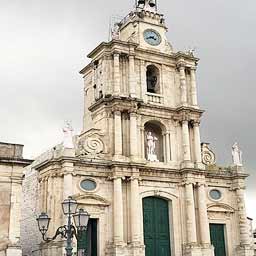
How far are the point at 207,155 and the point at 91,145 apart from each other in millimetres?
8832

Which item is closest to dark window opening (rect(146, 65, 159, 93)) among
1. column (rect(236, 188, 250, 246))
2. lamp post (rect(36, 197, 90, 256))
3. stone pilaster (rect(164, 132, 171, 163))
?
stone pilaster (rect(164, 132, 171, 163))

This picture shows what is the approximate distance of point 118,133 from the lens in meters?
30.8


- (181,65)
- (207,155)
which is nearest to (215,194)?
(207,155)

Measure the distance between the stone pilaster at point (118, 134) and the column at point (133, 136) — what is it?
26.6 inches

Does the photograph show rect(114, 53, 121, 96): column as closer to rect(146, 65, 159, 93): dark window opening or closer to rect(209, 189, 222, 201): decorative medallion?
rect(146, 65, 159, 93): dark window opening

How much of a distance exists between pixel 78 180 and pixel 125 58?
354 inches

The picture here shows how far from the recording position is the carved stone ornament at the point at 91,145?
30281mm

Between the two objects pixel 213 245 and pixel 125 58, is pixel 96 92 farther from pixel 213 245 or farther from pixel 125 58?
pixel 213 245

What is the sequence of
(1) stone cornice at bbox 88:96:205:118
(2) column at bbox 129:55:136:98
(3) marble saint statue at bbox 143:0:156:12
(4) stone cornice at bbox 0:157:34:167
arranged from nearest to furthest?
(4) stone cornice at bbox 0:157:34:167, (1) stone cornice at bbox 88:96:205:118, (2) column at bbox 129:55:136:98, (3) marble saint statue at bbox 143:0:156:12

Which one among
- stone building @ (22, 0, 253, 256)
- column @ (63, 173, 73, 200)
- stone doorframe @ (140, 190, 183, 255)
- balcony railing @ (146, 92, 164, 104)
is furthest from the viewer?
balcony railing @ (146, 92, 164, 104)

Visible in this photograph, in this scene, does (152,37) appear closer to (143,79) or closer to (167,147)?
(143,79)

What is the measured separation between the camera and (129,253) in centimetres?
2856

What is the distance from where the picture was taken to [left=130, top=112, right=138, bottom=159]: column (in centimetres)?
3067

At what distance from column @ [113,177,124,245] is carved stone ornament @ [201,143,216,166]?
767cm
